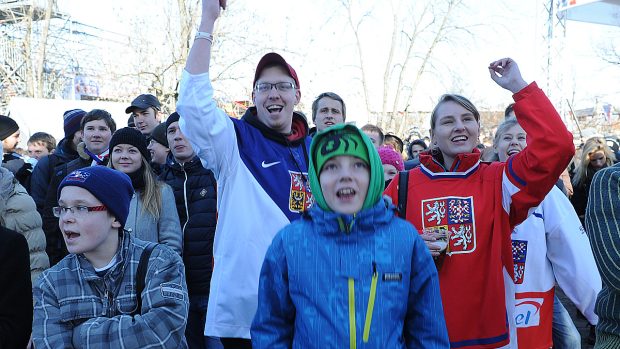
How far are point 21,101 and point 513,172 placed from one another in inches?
448

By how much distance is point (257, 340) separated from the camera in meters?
2.00

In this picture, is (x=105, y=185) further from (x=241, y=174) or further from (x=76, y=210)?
(x=241, y=174)

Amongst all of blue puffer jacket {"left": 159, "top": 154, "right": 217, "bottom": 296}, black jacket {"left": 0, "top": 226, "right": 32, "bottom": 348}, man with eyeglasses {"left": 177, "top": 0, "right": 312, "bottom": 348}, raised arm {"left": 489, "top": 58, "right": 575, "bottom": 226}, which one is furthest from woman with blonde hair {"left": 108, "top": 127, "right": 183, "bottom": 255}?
raised arm {"left": 489, "top": 58, "right": 575, "bottom": 226}

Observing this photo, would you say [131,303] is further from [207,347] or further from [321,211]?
[207,347]

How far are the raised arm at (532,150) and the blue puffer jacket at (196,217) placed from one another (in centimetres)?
237

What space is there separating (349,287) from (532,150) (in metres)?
1.16

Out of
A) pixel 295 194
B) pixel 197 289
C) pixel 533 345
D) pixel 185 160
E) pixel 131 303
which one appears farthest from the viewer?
pixel 185 160

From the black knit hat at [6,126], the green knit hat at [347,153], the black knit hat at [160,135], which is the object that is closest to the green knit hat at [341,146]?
the green knit hat at [347,153]

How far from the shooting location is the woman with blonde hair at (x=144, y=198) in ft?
12.4

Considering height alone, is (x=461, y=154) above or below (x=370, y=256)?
above

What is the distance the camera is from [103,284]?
90.9 inches

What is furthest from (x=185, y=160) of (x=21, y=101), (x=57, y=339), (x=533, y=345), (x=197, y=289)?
(x=21, y=101)

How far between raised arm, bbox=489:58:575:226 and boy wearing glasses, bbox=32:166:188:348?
171 centimetres

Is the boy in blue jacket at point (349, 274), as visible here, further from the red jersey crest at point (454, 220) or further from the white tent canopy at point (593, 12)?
the white tent canopy at point (593, 12)
